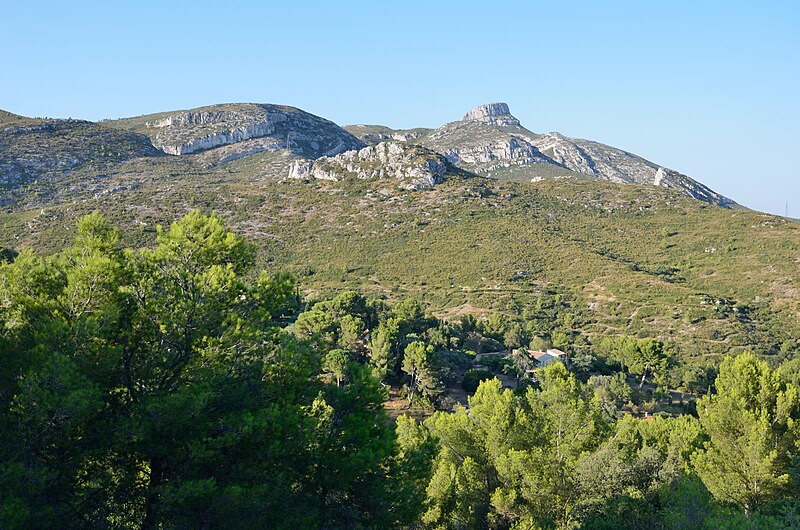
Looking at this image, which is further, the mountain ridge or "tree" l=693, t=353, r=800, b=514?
the mountain ridge

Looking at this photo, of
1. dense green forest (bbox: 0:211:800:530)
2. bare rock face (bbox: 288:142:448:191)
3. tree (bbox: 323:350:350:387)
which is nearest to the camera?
dense green forest (bbox: 0:211:800:530)

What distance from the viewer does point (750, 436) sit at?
551 inches

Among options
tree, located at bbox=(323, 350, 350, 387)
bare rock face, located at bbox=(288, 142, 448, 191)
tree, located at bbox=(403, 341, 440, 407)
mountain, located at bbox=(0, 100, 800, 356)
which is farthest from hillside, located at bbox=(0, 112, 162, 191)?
tree, located at bbox=(403, 341, 440, 407)

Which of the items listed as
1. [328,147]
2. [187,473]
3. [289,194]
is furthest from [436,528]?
[328,147]

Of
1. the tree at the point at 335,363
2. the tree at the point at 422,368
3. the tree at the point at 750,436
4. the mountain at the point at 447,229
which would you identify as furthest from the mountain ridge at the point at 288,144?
the tree at the point at 750,436

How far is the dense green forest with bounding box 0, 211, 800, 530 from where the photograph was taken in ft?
24.0

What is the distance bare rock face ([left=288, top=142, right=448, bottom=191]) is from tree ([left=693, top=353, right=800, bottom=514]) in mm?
84768

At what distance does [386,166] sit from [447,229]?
28.5 meters

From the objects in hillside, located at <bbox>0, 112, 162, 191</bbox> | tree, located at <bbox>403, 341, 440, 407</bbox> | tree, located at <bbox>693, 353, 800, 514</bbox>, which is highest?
hillside, located at <bbox>0, 112, 162, 191</bbox>

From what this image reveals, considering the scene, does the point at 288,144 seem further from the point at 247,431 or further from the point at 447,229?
the point at 247,431

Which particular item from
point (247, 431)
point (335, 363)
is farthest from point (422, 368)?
point (247, 431)

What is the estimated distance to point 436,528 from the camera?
13227mm

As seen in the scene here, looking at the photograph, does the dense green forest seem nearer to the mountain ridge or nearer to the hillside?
the mountain ridge

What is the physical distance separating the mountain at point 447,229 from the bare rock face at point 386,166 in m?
0.37
